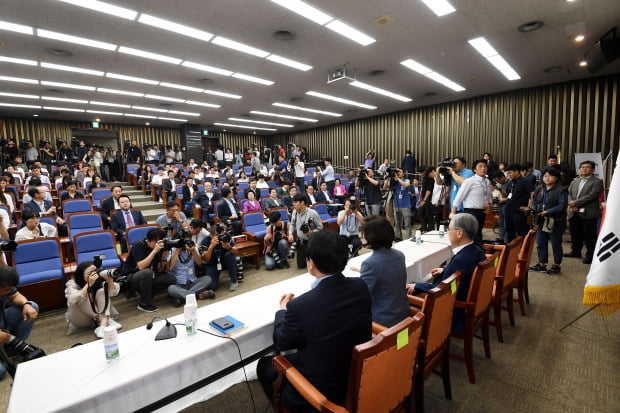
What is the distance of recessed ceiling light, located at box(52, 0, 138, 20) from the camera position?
4238 mm

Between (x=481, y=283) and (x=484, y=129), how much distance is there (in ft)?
32.3

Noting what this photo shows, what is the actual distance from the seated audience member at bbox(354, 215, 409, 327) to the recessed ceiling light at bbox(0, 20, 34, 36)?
6.64 m

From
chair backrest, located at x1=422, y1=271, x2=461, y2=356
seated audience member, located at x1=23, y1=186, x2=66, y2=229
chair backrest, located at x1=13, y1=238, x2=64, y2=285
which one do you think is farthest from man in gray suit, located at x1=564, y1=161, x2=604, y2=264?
seated audience member, located at x1=23, y1=186, x2=66, y2=229

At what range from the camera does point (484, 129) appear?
397 inches

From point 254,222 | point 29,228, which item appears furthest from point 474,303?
point 29,228

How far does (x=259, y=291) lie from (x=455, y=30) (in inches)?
221

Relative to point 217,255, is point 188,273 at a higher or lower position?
lower

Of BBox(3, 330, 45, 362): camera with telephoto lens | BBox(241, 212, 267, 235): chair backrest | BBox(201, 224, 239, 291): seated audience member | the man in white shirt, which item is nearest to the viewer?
BBox(3, 330, 45, 362): camera with telephoto lens

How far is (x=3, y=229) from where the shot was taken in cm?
384

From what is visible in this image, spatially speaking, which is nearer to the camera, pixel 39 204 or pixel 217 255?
pixel 217 255

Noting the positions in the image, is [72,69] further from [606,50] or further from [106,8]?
[606,50]

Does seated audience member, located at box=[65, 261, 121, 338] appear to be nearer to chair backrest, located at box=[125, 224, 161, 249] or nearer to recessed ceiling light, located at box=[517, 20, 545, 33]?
chair backrest, located at box=[125, 224, 161, 249]

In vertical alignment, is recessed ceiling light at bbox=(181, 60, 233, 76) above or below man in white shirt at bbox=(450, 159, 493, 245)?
above

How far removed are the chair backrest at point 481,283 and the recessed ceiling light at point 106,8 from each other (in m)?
5.68
